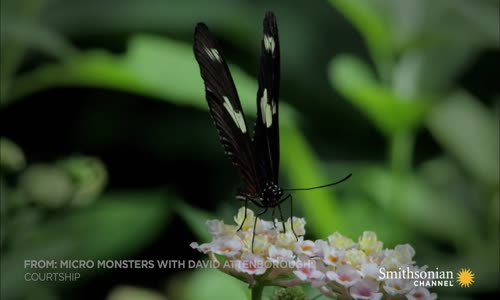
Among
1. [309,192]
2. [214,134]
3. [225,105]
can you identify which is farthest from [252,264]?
[214,134]

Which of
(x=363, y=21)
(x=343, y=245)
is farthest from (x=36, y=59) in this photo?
(x=343, y=245)

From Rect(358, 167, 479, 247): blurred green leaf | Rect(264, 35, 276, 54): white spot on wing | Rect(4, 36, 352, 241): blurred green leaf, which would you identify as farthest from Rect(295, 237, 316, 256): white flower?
Rect(358, 167, 479, 247): blurred green leaf

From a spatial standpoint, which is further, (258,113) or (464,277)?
(464,277)

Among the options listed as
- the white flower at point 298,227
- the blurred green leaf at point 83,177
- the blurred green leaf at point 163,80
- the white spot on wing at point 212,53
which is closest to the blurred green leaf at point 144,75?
the blurred green leaf at point 163,80

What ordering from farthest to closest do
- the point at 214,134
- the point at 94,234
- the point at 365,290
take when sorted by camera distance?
the point at 214,134 < the point at 94,234 < the point at 365,290

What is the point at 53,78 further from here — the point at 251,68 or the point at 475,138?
the point at 475,138

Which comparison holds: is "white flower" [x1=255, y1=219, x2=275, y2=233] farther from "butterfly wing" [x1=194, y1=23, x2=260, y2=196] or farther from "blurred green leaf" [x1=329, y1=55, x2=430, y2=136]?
"blurred green leaf" [x1=329, y1=55, x2=430, y2=136]

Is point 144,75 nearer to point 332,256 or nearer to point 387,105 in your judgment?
point 387,105

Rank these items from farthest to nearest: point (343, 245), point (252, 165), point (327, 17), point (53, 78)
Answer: point (327, 17) → point (53, 78) → point (252, 165) → point (343, 245)
